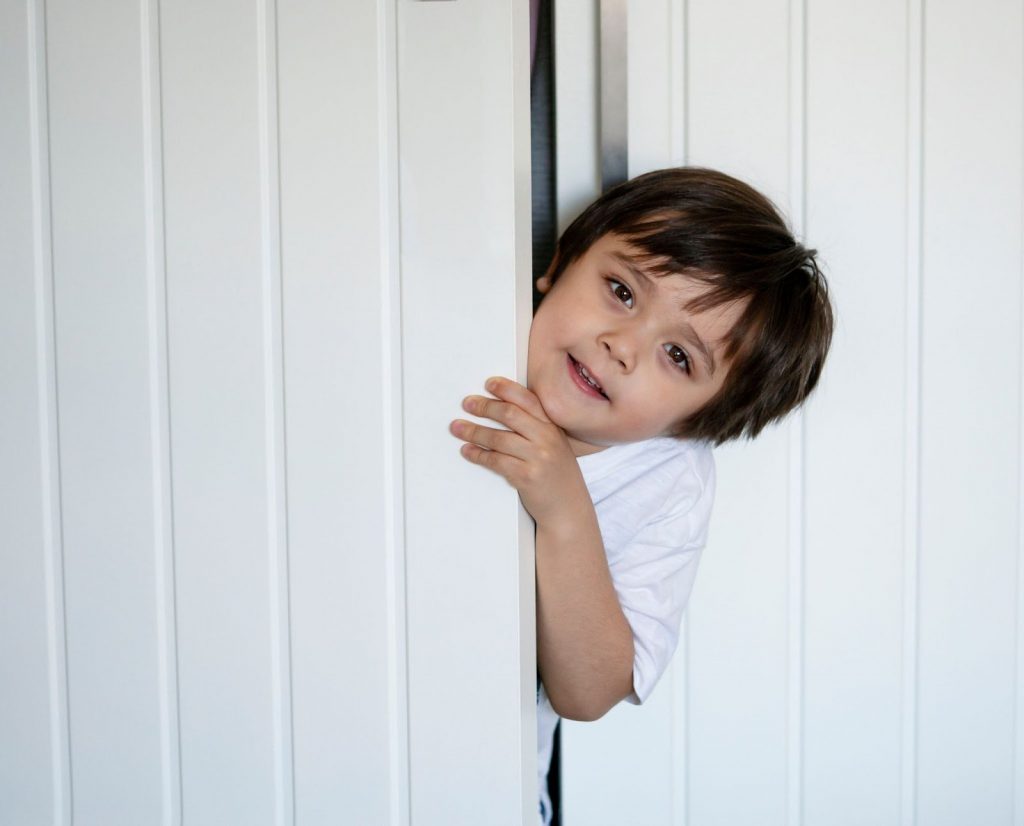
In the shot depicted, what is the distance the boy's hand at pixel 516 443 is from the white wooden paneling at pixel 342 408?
0.07 meters

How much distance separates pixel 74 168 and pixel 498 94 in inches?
13.7

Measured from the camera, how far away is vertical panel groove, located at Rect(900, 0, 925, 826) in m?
0.93

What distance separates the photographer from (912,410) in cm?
97

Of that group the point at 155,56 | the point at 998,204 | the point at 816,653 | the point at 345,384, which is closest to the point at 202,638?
the point at 345,384

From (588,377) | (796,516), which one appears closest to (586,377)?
(588,377)

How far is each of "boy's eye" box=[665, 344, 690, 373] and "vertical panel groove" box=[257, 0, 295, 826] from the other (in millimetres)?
334

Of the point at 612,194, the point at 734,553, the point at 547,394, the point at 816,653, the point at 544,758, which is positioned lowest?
the point at 544,758

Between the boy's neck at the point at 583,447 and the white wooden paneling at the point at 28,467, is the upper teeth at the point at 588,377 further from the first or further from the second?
the white wooden paneling at the point at 28,467

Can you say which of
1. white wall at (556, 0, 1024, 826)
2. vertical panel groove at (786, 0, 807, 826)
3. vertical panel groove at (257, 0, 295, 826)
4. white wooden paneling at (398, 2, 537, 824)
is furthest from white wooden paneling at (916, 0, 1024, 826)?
vertical panel groove at (257, 0, 295, 826)

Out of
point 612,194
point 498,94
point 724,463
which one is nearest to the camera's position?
point 498,94

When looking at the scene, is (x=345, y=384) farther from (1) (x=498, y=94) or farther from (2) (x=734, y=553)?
(2) (x=734, y=553)

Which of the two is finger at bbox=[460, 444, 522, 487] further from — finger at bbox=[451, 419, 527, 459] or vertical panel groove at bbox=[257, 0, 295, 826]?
vertical panel groove at bbox=[257, 0, 295, 826]

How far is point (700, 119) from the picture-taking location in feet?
2.98

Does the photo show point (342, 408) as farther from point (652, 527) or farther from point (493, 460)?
point (652, 527)
